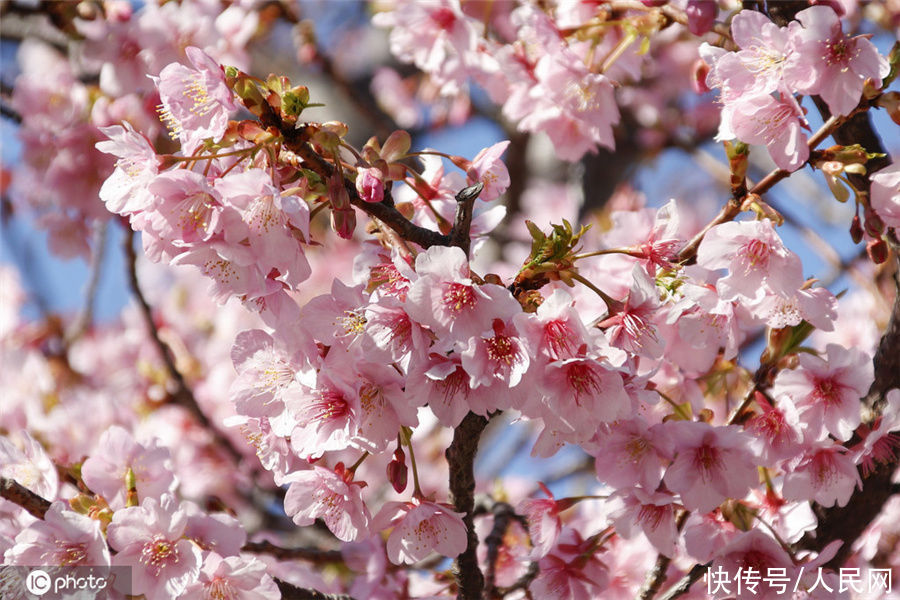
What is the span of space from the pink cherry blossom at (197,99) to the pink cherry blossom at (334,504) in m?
0.58

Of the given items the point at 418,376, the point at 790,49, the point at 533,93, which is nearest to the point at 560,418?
the point at 418,376

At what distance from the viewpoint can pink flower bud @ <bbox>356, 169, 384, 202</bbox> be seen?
1258mm

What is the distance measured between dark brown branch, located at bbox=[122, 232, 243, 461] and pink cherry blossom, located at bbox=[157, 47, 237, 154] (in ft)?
3.78

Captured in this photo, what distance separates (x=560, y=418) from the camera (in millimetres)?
1286

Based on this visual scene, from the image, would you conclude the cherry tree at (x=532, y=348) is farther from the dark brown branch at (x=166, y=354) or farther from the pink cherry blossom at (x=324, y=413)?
the dark brown branch at (x=166, y=354)

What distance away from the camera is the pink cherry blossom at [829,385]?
1.48m

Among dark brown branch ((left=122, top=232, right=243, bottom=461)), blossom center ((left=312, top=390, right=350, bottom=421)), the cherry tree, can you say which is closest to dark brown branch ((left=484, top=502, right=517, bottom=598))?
the cherry tree

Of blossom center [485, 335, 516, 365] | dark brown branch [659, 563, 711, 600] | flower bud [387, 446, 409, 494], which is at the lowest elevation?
dark brown branch [659, 563, 711, 600]

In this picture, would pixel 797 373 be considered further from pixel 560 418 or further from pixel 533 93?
pixel 533 93

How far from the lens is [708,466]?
4.81 feet

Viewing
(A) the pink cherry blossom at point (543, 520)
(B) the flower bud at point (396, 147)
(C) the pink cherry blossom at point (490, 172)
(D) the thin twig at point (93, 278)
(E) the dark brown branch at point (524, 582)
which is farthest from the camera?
(D) the thin twig at point (93, 278)

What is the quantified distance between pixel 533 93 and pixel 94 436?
6.61 feet

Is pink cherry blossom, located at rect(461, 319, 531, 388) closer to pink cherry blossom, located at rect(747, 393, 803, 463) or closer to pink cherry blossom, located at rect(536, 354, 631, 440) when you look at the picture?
pink cherry blossom, located at rect(536, 354, 631, 440)

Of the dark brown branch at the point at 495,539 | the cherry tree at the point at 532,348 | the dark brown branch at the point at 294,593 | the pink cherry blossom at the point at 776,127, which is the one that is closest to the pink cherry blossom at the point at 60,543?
the cherry tree at the point at 532,348
